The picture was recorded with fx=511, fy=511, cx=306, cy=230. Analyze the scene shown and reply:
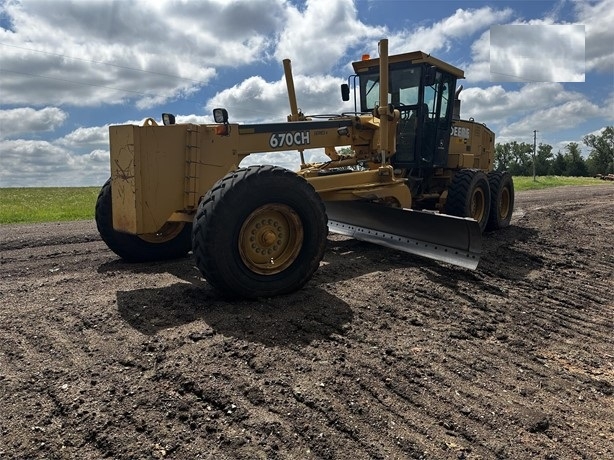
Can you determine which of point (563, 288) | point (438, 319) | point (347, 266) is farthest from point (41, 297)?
point (563, 288)

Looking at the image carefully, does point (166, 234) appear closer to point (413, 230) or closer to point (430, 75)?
point (413, 230)

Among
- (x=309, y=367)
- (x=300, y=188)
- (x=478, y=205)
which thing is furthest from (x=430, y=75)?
(x=309, y=367)

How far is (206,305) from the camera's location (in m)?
4.38

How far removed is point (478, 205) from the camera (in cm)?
864

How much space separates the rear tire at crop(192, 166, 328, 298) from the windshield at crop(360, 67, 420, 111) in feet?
13.5

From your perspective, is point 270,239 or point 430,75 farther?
point 430,75

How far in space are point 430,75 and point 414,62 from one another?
0.32 meters

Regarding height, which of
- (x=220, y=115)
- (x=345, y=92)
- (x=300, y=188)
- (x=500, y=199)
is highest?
(x=345, y=92)

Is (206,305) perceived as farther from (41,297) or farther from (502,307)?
(502,307)

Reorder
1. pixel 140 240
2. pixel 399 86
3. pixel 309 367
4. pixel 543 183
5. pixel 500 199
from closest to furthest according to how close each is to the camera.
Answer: pixel 309 367
pixel 140 240
pixel 399 86
pixel 500 199
pixel 543 183

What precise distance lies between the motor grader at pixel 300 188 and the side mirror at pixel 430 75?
0.05ft

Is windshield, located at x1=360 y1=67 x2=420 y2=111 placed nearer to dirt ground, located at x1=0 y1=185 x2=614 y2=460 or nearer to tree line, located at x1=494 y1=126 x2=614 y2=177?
dirt ground, located at x1=0 y1=185 x2=614 y2=460

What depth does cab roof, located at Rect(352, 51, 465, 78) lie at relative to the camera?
7902 mm

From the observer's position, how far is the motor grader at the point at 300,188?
445 centimetres
